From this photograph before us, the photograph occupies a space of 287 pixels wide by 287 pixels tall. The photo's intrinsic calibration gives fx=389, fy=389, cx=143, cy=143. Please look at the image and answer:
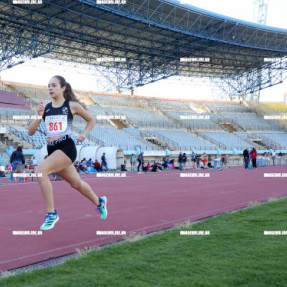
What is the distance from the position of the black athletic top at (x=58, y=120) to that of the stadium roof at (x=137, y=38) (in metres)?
27.0

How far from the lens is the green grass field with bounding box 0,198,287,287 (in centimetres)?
344

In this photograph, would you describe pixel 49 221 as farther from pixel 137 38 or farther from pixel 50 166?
pixel 137 38

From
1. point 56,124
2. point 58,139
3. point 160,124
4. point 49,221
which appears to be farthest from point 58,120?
point 160,124

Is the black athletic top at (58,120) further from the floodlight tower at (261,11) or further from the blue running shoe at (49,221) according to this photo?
the floodlight tower at (261,11)

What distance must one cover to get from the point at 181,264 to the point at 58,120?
251 cm

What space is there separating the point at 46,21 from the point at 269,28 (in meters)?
25.5

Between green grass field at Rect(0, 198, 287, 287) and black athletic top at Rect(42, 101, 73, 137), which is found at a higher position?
black athletic top at Rect(42, 101, 73, 137)

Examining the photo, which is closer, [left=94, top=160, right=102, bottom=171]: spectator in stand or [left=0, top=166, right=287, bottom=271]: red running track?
[left=0, top=166, right=287, bottom=271]: red running track

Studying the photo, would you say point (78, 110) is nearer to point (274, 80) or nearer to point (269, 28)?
point (269, 28)

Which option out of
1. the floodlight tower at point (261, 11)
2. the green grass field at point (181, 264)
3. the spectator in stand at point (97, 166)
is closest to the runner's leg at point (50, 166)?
the green grass field at point (181, 264)

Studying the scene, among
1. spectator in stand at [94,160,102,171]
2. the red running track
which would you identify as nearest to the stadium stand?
spectator in stand at [94,160,102,171]

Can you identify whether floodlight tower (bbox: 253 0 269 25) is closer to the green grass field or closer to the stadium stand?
the stadium stand

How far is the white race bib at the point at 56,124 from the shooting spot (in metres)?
5.20

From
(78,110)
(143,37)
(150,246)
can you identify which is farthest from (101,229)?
(143,37)
